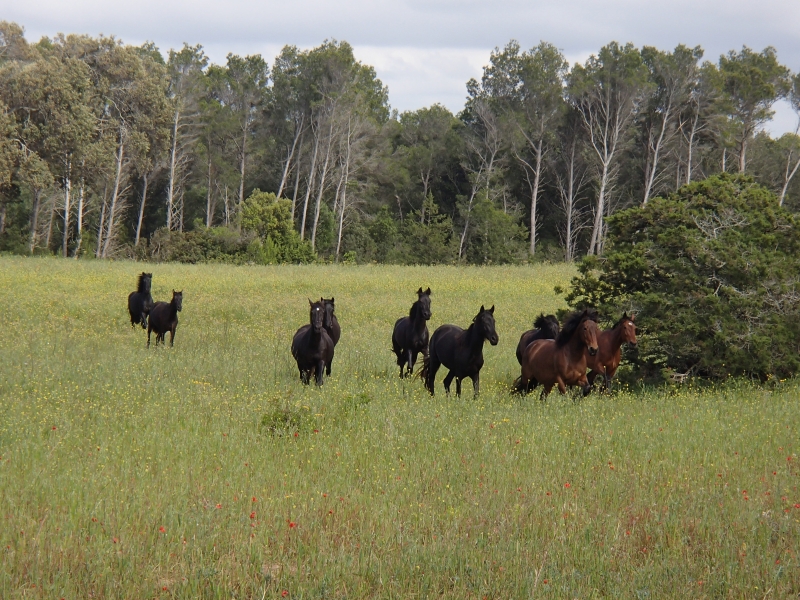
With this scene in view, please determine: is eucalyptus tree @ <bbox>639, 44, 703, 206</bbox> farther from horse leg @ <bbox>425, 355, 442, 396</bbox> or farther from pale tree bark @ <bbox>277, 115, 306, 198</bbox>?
horse leg @ <bbox>425, 355, 442, 396</bbox>

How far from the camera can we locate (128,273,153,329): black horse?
21964 mm

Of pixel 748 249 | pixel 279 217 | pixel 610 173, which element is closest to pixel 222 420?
pixel 748 249

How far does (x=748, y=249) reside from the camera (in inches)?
608

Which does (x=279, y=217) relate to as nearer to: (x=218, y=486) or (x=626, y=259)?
(x=626, y=259)

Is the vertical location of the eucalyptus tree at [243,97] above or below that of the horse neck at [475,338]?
above

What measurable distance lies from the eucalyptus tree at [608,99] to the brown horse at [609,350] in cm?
4308

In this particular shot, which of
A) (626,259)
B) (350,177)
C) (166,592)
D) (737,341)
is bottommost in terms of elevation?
(166,592)

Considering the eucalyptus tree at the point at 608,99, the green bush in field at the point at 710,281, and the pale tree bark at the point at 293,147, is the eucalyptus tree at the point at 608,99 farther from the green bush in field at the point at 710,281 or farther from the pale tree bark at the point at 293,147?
the green bush in field at the point at 710,281

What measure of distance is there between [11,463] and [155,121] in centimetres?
5083

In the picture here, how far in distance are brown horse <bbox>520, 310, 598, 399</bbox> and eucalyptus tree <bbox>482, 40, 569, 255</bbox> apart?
49.2 meters

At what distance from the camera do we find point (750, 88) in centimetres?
6034

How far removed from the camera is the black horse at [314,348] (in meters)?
13.8

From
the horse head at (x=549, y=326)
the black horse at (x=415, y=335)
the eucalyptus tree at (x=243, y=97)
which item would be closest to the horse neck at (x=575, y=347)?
the horse head at (x=549, y=326)

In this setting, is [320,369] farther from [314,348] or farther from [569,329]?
[569,329]
